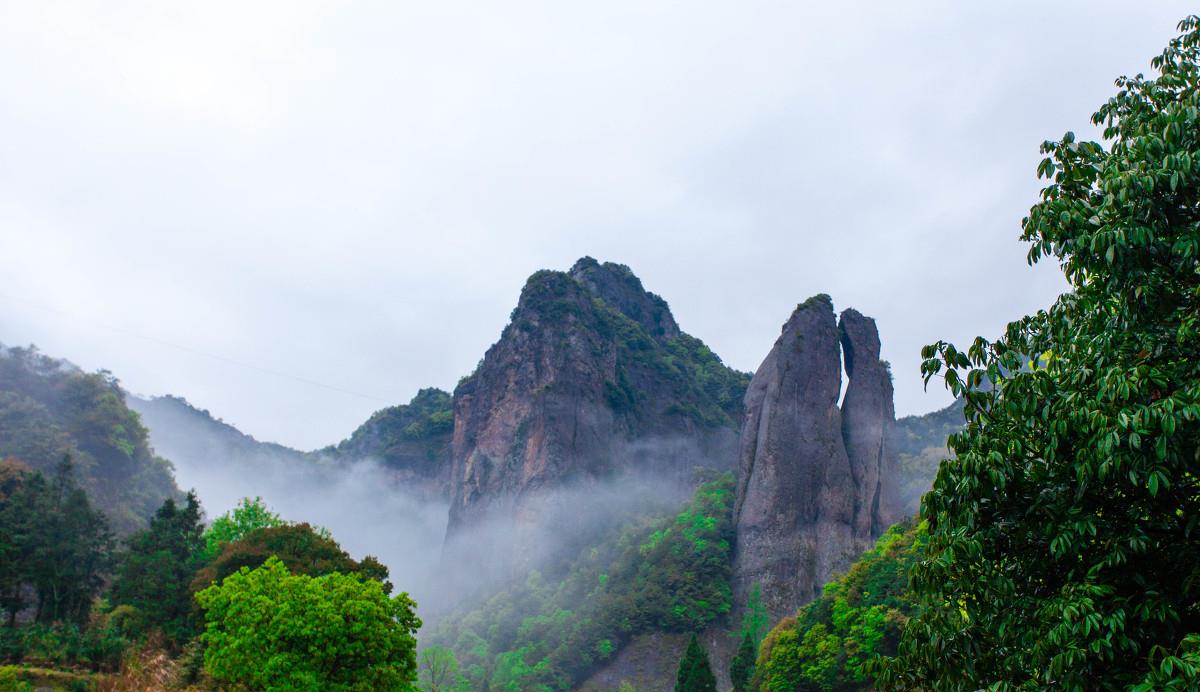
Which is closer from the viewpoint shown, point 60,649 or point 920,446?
point 60,649

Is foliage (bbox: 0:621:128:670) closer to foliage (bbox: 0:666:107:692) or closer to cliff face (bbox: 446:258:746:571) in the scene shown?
foliage (bbox: 0:666:107:692)

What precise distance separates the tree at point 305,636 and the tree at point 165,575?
50.5 ft

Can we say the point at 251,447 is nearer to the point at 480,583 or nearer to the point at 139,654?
the point at 480,583

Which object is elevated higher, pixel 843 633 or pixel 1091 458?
pixel 1091 458

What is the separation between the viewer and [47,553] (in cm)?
4319

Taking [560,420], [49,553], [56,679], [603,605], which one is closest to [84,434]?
[560,420]

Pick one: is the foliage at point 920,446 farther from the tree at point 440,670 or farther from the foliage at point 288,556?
the foliage at point 288,556

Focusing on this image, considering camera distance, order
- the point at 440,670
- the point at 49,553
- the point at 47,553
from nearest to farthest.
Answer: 1. the point at 47,553
2. the point at 49,553
3. the point at 440,670

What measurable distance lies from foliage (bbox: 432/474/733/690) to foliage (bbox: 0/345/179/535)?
33639mm

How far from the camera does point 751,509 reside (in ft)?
247

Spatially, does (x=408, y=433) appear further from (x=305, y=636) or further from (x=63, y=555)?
(x=305, y=636)

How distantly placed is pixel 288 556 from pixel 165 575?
8711 millimetres

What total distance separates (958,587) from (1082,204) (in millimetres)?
4087

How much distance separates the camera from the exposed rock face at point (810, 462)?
7156cm
